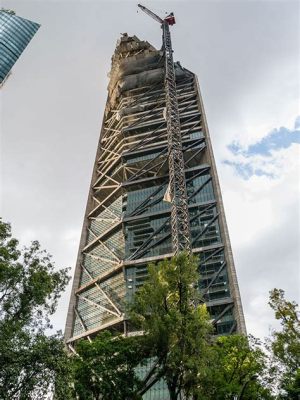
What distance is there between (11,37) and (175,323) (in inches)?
2578

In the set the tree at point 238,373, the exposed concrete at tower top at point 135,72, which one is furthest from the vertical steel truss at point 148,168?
the tree at point 238,373

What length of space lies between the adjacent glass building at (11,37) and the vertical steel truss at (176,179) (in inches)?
1076

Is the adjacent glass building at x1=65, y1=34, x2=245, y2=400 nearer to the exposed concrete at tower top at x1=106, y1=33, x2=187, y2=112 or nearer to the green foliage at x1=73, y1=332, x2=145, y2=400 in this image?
the exposed concrete at tower top at x1=106, y1=33, x2=187, y2=112

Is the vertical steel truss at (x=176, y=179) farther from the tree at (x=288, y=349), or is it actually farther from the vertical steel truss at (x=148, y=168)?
the tree at (x=288, y=349)

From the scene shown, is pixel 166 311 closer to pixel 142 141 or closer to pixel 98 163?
pixel 142 141

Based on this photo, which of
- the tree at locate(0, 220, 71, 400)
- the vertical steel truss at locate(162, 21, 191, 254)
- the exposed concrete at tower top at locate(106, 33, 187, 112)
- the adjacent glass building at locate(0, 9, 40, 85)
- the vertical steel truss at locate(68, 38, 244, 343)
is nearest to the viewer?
the tree at locate(0, 220, 71, 400)

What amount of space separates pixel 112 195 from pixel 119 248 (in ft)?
42.7

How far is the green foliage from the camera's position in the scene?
74.9 ft

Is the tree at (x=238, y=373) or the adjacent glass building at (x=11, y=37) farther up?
the adjacent glass building at (x=11, y=37)

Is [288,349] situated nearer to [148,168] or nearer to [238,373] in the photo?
[238,373]

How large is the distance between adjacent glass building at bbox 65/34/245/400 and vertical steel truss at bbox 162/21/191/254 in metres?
8.82

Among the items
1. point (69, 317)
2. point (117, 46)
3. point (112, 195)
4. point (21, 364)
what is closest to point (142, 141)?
point (112, 195)

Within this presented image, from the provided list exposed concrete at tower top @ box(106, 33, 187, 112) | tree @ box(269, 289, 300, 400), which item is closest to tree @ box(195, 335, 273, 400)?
tree @ box(269, 289, 300, 400)

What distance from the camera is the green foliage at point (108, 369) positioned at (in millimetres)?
22828
